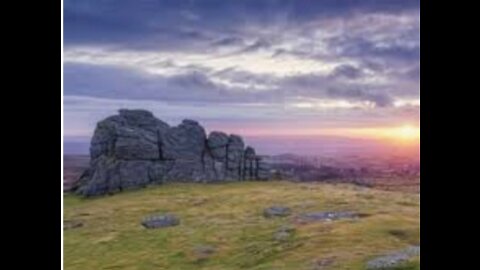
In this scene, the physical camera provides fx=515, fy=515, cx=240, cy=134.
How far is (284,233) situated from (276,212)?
0.14m

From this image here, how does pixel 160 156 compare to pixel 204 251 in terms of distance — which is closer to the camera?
pixel 160 156

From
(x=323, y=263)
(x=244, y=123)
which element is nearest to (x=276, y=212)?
(x=323, y=263)

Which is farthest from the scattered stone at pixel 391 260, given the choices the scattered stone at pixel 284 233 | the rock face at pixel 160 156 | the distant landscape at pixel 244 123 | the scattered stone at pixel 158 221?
the scattered stone at pixel 158 221

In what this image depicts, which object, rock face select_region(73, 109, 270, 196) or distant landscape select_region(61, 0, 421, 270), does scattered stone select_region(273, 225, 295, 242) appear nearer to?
distant landscape select_region(61, 0, 421, 270)

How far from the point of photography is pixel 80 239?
8.18ft

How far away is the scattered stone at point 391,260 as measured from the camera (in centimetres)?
250

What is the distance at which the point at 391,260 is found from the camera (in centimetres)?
264

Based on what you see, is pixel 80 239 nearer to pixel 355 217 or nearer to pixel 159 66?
pixel 159 66

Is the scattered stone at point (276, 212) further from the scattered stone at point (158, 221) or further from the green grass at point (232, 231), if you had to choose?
the scattered stone at point (158, 221)

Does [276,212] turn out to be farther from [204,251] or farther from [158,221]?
[158,221]

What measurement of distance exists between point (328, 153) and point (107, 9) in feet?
4.21

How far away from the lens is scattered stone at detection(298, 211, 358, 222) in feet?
8.93

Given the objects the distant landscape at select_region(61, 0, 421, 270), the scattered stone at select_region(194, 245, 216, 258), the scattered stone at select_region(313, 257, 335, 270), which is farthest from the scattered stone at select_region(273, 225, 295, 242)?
the scattered stone at select_region(194, 245, 216, 258)
